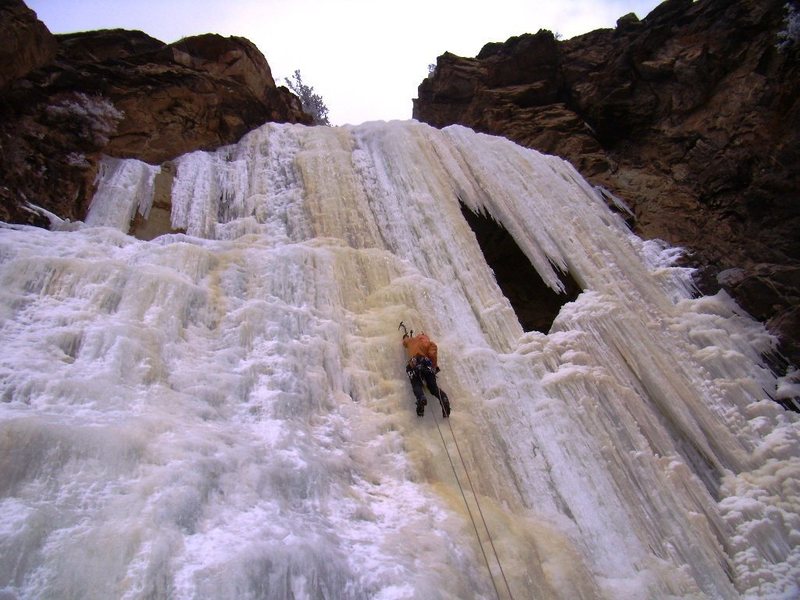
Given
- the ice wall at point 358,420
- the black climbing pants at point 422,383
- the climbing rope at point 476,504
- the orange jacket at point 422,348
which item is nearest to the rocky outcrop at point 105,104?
the ice wall at point 358,420

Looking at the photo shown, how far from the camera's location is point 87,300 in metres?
5.56

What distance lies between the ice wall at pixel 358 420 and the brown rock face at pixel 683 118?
88.4 inches

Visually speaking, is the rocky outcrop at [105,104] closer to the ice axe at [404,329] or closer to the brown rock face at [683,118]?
the ice axe at [404,329]

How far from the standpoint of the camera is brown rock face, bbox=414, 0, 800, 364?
10.2 metres

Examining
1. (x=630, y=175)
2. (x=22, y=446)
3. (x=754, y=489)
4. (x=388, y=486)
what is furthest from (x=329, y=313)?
(x=630, y=175)

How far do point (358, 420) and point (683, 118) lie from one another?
1216 centimetres

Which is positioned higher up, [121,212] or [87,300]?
[121,212]

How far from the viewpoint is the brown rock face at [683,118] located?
1023 centimetres

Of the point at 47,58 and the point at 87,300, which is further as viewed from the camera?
the point at 47,58

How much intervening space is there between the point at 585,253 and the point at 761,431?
3858mm

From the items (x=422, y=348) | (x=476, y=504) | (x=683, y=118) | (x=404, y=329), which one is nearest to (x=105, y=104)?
(x=404, y=329)

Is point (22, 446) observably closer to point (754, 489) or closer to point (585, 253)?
point (754, 489)

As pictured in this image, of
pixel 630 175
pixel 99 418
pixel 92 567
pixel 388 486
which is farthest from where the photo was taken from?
pixel 630 175

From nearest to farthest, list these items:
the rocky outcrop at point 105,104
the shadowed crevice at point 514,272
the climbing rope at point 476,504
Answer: the climbing rope at point 476,504
the rocky outcrop at point 105,104
the shadowed crevice at point 514,272
